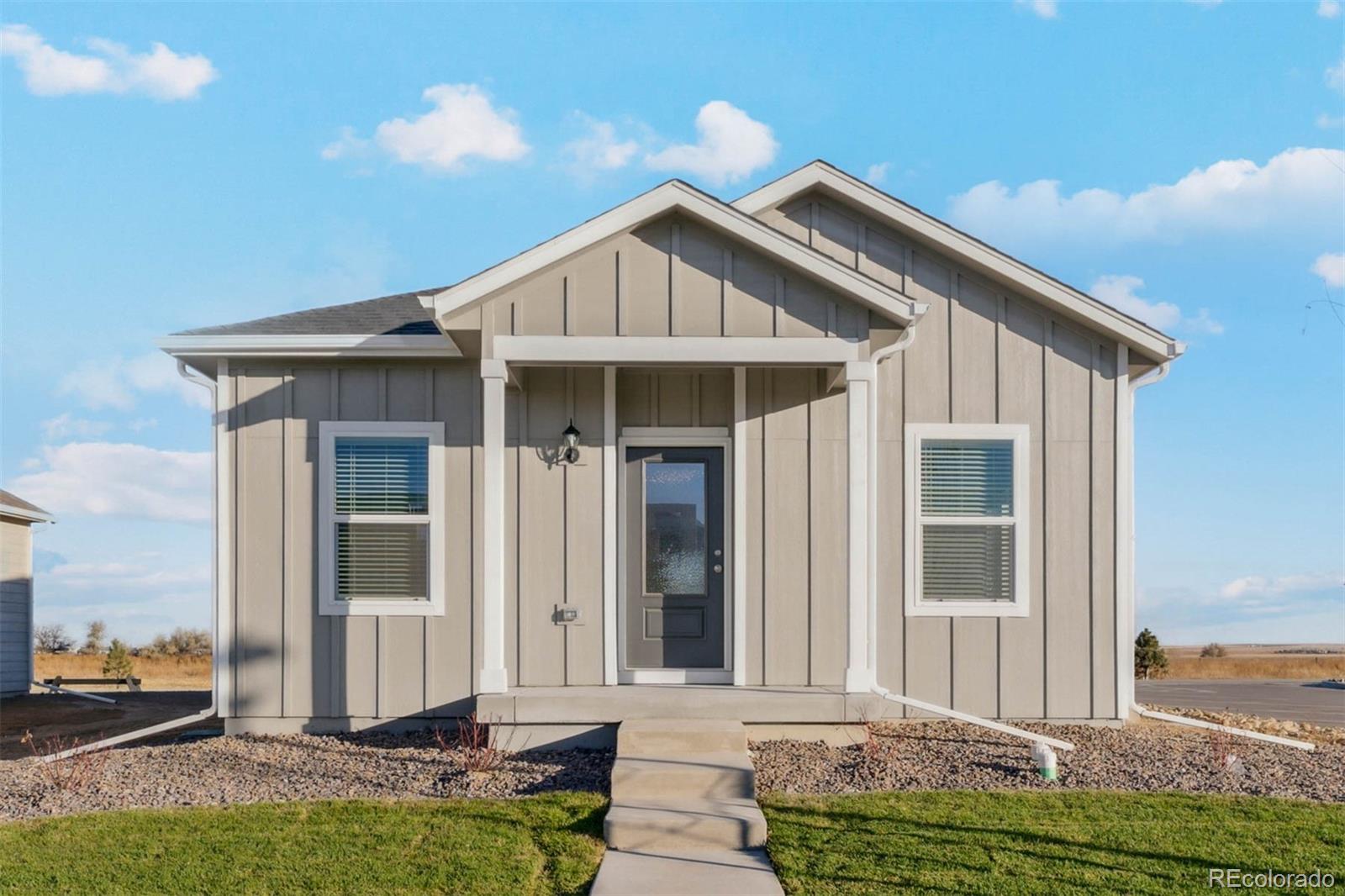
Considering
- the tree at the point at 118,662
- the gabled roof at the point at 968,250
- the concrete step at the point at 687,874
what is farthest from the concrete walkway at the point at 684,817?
the tree at the point at 118,662

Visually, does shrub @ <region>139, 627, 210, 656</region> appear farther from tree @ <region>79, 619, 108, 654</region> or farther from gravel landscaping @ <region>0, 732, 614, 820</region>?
gravel landscaping @ <region>0, 732, 614, 820</region>

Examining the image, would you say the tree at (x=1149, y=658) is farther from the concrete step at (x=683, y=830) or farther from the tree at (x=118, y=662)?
the tree at (x=118, y=662)

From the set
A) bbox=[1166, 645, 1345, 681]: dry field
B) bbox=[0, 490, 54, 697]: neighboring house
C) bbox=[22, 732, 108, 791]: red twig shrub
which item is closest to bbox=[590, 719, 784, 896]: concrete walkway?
bbox=[22, 732, 108, 791]: red twig shrub

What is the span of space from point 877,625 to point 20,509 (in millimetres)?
12921

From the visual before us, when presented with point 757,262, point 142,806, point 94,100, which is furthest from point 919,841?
point 94,100

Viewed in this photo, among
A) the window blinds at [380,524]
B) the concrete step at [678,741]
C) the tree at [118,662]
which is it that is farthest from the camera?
the tree at [118,662]

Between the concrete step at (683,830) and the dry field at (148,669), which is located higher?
the concrete step at (683,830)

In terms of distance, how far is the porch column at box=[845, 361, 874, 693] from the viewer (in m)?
7.20

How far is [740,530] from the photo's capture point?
7.94 m

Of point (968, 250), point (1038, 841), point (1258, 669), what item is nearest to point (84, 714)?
point (1038, 841)

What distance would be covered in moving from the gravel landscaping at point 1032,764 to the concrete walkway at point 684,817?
34cm

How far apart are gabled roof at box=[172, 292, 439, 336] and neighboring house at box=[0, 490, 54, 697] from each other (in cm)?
847

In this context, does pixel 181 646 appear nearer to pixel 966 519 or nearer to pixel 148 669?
pixel 148 669

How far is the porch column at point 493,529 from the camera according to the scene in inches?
280
